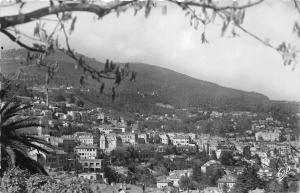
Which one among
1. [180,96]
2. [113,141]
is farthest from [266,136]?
[113,141]

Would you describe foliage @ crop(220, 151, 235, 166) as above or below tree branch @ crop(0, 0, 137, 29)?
below

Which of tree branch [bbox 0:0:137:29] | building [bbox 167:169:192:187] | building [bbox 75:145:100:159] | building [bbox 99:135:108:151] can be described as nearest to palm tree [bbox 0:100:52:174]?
tree branch [bbox 0:0:137:29]

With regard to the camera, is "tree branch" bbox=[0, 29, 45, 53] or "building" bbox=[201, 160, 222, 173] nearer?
"tree branch" bbox=[0, 29, 45, 53]

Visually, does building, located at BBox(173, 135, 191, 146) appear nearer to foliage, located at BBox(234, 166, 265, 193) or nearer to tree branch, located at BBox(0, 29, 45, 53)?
foliage, located at BBox(234, 166, 265, 193)

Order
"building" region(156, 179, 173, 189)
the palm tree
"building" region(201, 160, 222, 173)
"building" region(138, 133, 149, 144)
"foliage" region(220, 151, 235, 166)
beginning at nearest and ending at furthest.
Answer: the palm tree → "building" region(156, 179, 173, 189) → "building" region(201, 160, 222, 173) → "foliage" region(220, 151, 235, 166) → "building" region(138, 133, 149, 144)

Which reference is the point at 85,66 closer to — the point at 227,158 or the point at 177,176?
the point at 177,176

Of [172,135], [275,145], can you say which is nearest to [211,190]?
[275,145]

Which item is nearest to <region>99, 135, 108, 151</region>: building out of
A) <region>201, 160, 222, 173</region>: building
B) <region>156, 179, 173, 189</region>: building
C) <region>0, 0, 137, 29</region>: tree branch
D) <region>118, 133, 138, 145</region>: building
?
<region>118, 133, 138, 145</region>: building

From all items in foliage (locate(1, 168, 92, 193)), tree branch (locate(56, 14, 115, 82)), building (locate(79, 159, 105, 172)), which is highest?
tree branch (locate(56, 14, 115, 82))

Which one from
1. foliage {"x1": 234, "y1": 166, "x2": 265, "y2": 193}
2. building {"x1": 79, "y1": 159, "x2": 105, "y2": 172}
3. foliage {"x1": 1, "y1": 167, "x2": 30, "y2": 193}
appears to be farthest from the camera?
building {"x1": 79, "y1": 159, "x2": 105, "y2": 172}
